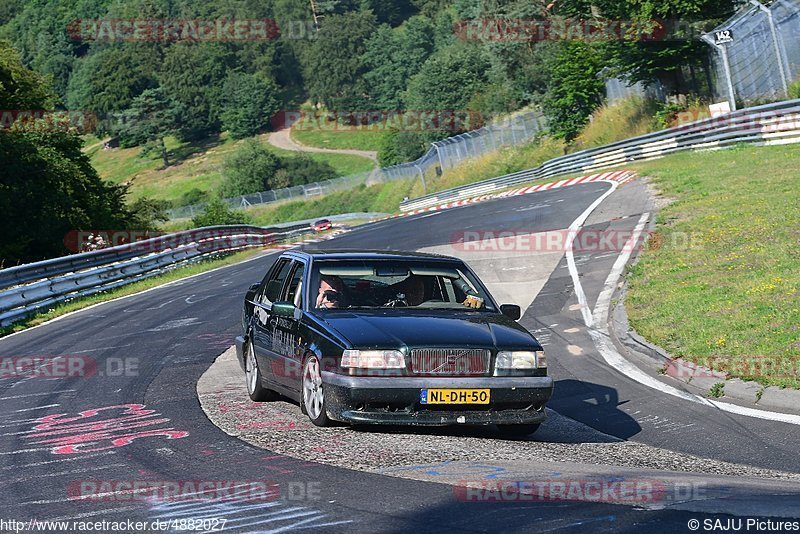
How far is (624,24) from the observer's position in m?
47.1

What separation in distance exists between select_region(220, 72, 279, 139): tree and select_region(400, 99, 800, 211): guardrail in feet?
282

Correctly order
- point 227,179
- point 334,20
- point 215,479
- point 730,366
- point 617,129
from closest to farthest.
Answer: point 215,479 < point 730,366 < point 617,129 < point 227,179 < point 334,20

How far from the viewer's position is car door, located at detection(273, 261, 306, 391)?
935 centimetres

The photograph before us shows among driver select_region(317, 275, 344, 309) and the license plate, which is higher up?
driver select_region(317, 275, 344, 309)

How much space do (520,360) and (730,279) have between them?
702 centimetres

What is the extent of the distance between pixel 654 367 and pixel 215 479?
20.8 ft

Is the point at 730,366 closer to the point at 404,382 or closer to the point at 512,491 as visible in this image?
the point at 404,382

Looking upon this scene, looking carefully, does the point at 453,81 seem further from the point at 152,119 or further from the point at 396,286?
the point at 396,286

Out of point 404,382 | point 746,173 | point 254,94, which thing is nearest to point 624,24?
point 746,173

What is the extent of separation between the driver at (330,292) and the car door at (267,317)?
2.37 ft

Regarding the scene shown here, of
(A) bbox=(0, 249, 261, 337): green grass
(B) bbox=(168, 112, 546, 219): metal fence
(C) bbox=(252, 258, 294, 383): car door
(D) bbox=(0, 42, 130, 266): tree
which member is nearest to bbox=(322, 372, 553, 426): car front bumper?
(C) bbox=(252, 258, 294, 383): car door

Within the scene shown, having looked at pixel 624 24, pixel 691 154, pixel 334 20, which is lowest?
pixel 691 154

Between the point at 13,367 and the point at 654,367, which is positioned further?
the point at 13,367

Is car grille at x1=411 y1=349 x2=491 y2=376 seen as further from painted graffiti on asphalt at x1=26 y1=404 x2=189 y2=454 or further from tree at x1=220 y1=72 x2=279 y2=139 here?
tree at x1=220 y1=72 x2=279 y2=139
